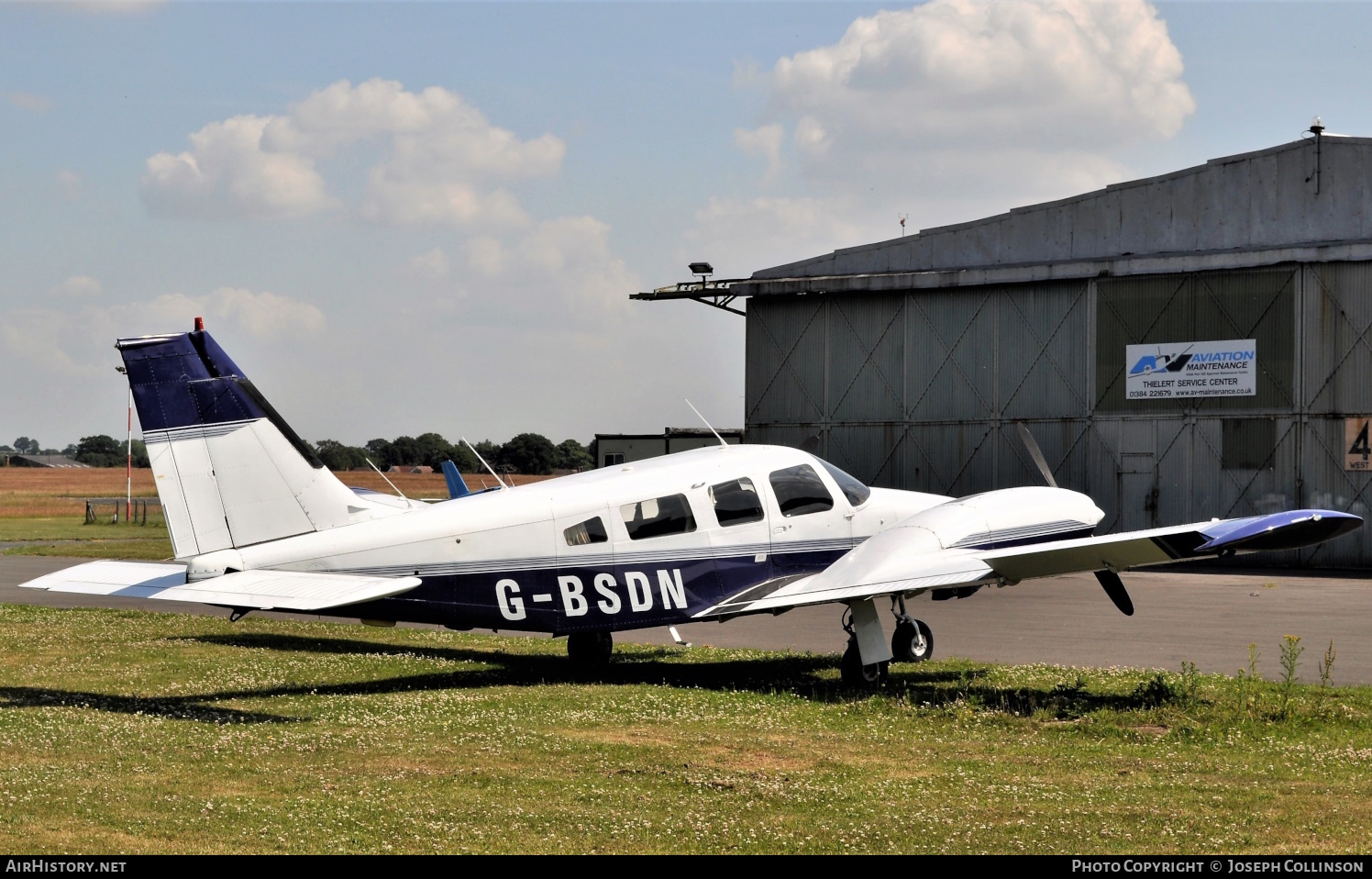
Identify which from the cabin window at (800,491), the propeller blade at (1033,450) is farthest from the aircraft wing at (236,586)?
the propeller blade at (1033,450)

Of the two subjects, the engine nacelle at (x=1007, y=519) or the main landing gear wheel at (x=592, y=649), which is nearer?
the engine nacelle at (x=1007, y=519)

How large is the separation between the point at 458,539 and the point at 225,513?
2.27m

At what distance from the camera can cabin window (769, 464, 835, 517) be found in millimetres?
14938

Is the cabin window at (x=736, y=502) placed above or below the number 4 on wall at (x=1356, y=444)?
below

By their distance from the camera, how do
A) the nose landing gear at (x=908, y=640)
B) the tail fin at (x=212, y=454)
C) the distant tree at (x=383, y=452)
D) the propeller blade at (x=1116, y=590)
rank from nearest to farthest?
the tail fin at (x=212, y=454) < the propeller blade at (x=1116, y=590) < the nose landing gear at (x=908, y=640) < the distant tree at (x=383, y=452)

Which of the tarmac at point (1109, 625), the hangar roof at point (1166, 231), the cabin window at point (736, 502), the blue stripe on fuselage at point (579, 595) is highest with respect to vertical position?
the hangar roof at point (1166, 231)

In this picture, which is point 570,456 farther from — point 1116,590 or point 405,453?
point 1116,590

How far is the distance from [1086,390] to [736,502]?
970 inches

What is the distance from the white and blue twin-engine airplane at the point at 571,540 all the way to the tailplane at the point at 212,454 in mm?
18

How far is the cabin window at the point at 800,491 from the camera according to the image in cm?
1494

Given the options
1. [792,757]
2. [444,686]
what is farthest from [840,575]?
[444,686]

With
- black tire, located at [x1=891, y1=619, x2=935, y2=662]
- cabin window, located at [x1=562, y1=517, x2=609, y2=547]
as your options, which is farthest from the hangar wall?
cabin window, located at [x1=562, y1=517, x2=609, y2=547]

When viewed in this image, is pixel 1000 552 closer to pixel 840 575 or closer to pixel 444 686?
pixel 840 575

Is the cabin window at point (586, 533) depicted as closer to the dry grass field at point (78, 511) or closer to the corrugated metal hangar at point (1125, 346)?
the dry grass field at point (78, 511)
